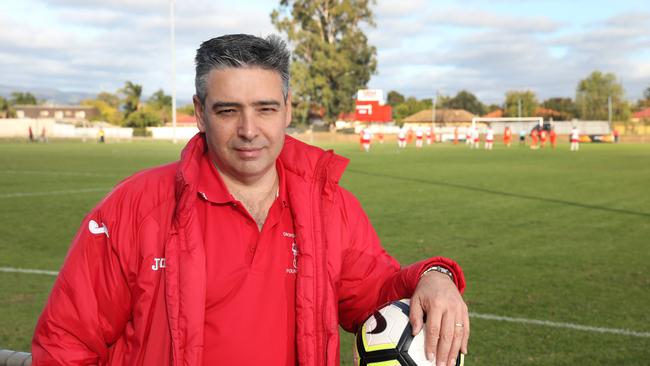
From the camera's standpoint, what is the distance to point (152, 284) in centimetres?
225

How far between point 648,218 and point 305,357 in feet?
38.4

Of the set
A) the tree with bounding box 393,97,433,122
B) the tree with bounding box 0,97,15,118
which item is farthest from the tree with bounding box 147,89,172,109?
the tree with bounding box 393,97,433,122

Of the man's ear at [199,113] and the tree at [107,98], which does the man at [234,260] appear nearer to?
the man's ear at [199,113]

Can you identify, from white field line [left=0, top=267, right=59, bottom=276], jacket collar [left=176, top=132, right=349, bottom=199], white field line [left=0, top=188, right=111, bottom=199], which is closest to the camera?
jacket collar [left=176, top=132, right=349, bottom=199]

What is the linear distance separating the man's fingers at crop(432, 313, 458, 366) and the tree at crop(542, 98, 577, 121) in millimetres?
108629

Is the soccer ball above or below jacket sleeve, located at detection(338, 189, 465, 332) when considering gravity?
below

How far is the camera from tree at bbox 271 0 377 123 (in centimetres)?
7012

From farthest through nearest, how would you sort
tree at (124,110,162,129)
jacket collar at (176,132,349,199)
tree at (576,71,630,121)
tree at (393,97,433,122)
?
tree at (393,97,433,122) < tree at (576,71,630,121) < tree at (124,110,162,129) < jacket collar at (176,132,349,199)

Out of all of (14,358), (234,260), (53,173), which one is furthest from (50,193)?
(234,260)

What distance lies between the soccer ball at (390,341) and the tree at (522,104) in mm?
118827

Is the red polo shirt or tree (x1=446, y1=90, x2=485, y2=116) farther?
tree (x1=446, y1=90, x2=485, y2=116)

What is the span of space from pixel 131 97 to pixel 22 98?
5763 cm

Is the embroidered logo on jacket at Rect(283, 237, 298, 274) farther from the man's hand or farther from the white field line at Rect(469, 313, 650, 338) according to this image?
the white field line at Rect(469, 313, 650, 338)

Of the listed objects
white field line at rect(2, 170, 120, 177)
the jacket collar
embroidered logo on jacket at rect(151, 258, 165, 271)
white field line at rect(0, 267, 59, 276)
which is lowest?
white field line at rect(0, 267, 59, 276)
